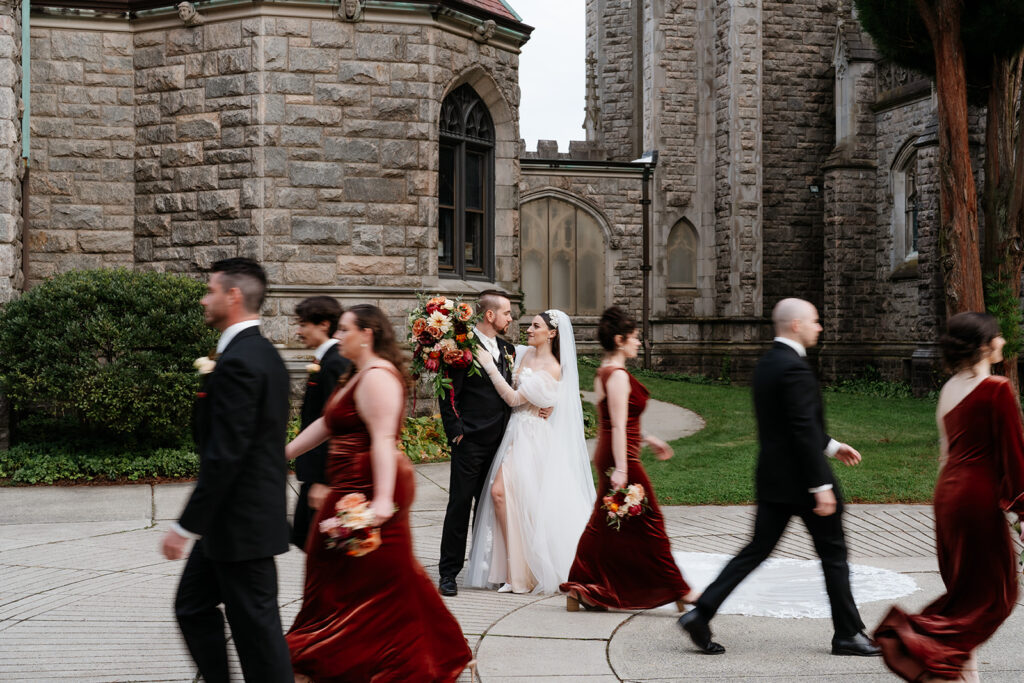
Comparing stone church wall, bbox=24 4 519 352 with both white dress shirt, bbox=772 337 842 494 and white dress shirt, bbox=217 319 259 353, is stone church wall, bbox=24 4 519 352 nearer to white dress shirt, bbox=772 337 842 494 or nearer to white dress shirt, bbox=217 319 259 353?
white dress shirt, bbox=772 337 842 494

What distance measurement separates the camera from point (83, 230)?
44.7ft

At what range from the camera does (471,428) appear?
676 centimetres

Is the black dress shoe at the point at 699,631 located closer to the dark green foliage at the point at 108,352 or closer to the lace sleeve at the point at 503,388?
the lace sleeve at the point at 503,388

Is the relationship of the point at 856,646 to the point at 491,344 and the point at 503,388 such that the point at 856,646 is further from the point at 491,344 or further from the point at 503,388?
the point at 491,344

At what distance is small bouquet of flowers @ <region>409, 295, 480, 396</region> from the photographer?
663cm

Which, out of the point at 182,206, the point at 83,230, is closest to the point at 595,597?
the point at 182,206

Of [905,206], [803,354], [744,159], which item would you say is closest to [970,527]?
[803,354]

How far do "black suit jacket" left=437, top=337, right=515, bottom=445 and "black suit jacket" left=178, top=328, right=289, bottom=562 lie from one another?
2902mm

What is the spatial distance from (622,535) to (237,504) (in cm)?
286

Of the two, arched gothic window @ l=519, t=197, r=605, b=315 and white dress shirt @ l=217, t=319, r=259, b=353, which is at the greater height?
arched gothic window @ l=519, t=197, r=605, b=315

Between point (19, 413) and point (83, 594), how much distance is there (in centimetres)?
632

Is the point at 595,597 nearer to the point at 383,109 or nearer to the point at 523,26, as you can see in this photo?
the point at 383,109

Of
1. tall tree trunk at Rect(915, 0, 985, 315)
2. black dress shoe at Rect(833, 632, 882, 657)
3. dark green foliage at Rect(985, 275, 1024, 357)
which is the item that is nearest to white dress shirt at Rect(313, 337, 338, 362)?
black dress shoe at Rect(833, 632, 882, 657)

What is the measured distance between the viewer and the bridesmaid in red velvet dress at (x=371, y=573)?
14.0 ft
